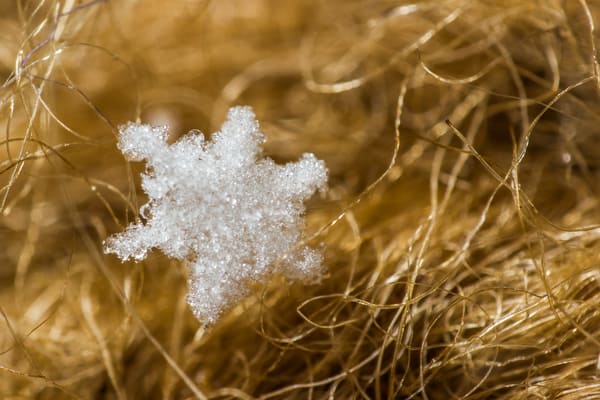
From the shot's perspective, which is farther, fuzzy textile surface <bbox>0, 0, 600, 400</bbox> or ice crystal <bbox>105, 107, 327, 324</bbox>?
fuzzy textile surface <bbox>0, 0, 600, 400</bbox>

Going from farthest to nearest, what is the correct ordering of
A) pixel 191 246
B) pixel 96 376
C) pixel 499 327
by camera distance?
pixel 96 376 → pixel 499 327 → pixel 191 246

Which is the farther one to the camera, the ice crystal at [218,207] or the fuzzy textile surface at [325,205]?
the fuzzy textile surface at [325,205]

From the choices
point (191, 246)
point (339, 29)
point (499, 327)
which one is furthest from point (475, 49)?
point (191, 246)

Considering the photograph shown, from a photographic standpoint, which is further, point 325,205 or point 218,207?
point 325,205

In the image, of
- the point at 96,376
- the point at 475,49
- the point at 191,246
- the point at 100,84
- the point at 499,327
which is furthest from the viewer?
the point at 100,84

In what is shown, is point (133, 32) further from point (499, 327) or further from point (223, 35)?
point (499, 327)
